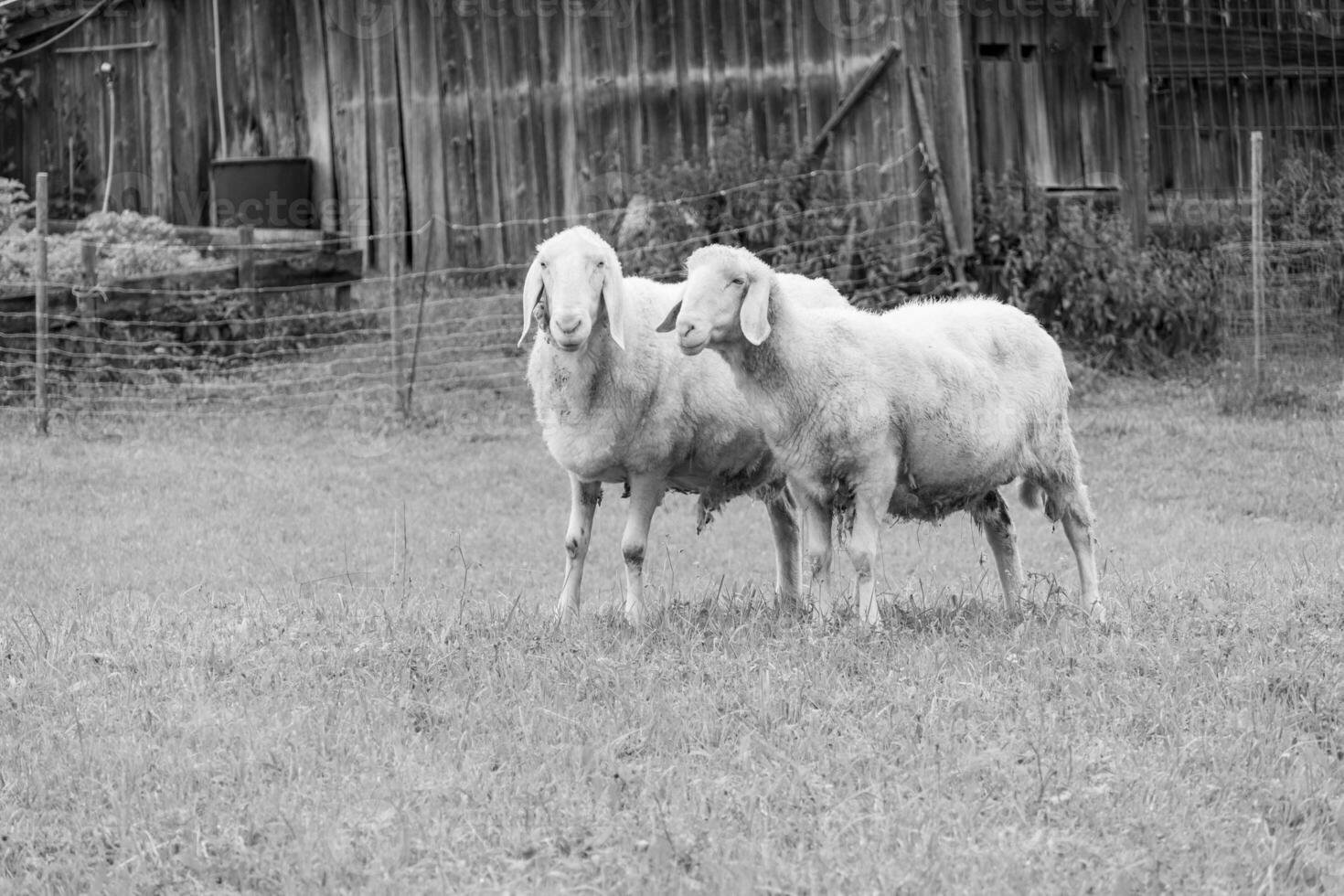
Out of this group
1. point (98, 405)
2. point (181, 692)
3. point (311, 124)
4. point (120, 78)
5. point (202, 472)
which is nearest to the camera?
point (181, 692)

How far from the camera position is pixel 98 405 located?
45.8 ft

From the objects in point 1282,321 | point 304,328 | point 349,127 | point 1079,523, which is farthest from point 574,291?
point 349,127

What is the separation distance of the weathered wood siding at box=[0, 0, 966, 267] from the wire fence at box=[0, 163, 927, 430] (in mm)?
689

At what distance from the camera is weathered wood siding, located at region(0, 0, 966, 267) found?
15.7 m

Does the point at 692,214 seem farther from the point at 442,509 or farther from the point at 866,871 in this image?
the point at 866,871

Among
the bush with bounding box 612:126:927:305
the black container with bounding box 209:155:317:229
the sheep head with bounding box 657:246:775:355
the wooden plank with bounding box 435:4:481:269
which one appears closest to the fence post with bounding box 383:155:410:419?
the bush with bounding box 612:126:927:305

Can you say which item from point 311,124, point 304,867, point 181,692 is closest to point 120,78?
point 311,124

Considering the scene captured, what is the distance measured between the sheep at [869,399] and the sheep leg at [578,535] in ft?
3.46

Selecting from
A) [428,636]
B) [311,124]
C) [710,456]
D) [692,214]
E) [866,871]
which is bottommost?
[866,871]

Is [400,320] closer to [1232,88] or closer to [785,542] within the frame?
[785,542]

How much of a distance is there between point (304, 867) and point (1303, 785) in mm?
2703

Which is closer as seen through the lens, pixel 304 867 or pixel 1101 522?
pixel 304 867

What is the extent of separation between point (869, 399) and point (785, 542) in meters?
1.37

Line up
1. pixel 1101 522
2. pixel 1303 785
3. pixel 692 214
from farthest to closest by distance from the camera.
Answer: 1. pixel 692 214
2. pixel 1101 522
3. pixel 1303 785
